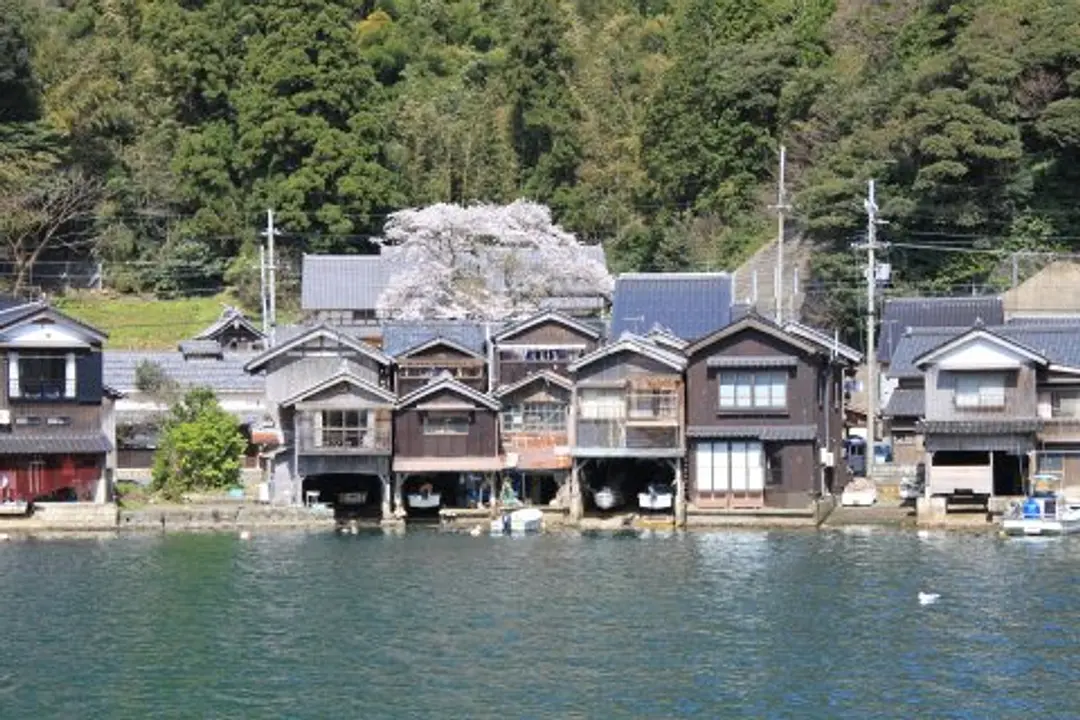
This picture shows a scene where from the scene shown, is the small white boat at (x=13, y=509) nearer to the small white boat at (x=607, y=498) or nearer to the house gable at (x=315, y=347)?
the house gable at (x=315, y=347)

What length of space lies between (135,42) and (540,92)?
2074cm

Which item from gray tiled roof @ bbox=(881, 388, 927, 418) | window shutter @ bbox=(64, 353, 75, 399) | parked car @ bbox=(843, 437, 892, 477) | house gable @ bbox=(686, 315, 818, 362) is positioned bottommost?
parked car @ bbox=(843, 437, 892, 477)

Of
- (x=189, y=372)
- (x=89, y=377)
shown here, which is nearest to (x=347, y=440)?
(x=89, y=377)

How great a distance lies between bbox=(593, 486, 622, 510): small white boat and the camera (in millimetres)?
50188

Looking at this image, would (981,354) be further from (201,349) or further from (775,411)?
(201,349)

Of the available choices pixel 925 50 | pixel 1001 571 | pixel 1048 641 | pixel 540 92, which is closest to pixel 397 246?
pixel 540 92

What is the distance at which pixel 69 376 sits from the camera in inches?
1959

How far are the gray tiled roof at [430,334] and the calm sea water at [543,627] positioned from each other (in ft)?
31.8

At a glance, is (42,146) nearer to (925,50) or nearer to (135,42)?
(135,42)

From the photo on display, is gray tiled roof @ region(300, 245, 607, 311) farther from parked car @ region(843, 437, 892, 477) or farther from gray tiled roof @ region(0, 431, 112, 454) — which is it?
gray tiled roof @ region(0, 431, 112, 454)

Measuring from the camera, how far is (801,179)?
68.9 metres

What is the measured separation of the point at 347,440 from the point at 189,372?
11.0 metres

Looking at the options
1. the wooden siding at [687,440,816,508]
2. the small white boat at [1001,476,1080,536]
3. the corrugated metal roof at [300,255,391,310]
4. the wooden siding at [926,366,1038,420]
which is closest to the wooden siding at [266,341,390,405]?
the wooden siding at [687,440,816,508]

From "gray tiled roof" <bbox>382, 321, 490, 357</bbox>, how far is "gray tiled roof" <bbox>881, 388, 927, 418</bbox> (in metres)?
11.6
